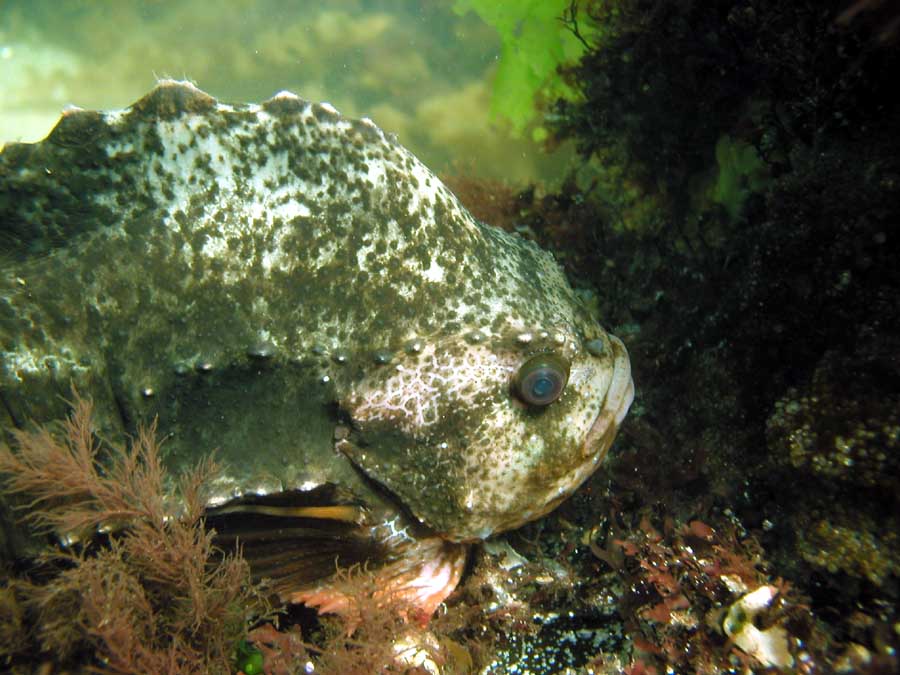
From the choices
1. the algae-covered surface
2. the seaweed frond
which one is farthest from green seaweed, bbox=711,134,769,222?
the seaweed frond

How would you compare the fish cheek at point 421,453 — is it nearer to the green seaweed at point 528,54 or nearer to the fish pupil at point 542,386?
the fish pupil at point 542,386

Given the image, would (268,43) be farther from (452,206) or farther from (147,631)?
(147,631)

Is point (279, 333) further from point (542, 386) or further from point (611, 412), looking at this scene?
point (611, 412)

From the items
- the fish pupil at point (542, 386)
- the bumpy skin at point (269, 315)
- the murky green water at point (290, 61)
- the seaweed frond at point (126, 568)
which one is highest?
the murky green water at point (290, 61)

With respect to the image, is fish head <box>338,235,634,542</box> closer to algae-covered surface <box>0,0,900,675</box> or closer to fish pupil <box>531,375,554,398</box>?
fish pupil <box>531,375,554,398</box>

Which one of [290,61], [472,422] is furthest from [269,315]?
[290,61]

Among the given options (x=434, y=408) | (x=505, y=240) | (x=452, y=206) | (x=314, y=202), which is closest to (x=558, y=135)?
(x=505, y=240)

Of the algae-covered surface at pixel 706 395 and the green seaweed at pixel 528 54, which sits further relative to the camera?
the green seaweed at pixel 528 54

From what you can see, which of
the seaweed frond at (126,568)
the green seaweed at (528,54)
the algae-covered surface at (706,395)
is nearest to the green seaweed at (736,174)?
the algae-covered surface at (706,395)
